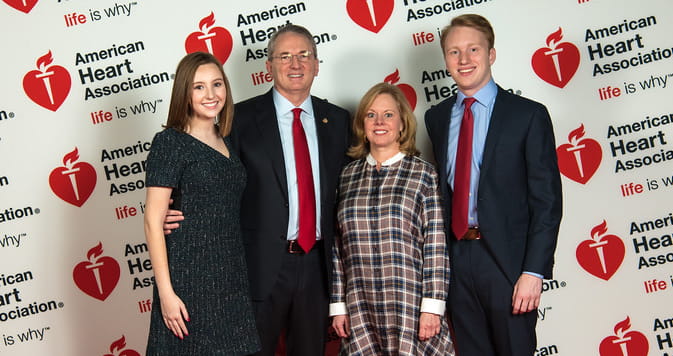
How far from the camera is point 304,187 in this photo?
254cm

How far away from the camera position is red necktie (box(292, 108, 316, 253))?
2500mm

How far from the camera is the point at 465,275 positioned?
241 cm

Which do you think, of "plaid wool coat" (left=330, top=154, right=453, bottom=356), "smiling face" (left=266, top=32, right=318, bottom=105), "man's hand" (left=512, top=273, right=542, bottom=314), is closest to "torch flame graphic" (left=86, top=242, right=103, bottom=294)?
"smiling face" (left=266, top=32, right=318, bottom=105)

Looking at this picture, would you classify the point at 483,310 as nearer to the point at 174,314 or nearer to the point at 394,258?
the point at 394,258

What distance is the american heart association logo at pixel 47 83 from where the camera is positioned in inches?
126

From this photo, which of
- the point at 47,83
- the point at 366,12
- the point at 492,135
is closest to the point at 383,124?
the point at 492,135

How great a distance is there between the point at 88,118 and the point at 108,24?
47cm

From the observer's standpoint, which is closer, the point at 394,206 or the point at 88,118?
the point at 394,206

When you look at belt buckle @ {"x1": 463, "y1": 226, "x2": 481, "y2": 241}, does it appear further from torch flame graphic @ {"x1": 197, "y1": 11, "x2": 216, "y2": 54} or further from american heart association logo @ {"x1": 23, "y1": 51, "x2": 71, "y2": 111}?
american heart association logo @ {"x1": 23, "y1": 51, "x2": 71, "y2": 111}

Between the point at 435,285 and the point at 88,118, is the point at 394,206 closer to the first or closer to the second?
the point at 435,285

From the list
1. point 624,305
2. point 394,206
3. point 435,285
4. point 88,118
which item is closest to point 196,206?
point 394,206

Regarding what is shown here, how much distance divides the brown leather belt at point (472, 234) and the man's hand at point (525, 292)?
0.69 feet

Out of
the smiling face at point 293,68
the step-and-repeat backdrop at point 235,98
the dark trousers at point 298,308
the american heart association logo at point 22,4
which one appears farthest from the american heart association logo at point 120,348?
the american heart association logo at point 22,4

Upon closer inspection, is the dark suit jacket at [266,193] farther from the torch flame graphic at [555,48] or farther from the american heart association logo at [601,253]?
the american heart association logo at [601,253]
